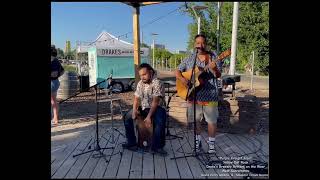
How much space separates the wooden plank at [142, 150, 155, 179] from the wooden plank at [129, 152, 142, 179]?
0.04 metres

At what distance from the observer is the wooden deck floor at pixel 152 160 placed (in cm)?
333

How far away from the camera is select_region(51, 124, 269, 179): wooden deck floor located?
3.33 meters

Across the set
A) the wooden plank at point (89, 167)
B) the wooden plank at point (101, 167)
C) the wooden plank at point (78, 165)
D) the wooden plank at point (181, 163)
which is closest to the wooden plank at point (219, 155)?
the wooden plank at point (181, 163)

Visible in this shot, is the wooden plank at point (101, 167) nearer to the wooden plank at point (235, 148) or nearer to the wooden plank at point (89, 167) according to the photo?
the wooden plank at point (89, 167)

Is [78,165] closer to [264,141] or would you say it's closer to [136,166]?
[136,166]

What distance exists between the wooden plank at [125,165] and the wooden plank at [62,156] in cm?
67

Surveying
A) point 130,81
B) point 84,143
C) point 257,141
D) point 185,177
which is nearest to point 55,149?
point 84,143

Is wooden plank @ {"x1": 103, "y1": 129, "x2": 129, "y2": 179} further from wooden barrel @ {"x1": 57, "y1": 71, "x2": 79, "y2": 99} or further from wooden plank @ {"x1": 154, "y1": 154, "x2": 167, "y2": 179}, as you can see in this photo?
wooden barrel @ {"x1": 57, "y1": 71, "x2": 79, "y2": 99}

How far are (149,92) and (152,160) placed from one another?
85 centimetres

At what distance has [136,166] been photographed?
3637 mm

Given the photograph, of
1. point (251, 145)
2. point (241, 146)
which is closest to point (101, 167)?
point (241, 146)

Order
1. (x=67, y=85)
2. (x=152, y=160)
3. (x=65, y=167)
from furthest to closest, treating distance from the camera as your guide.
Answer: (x=67, y=85), (x=152, y=160), (x=65, y=167)

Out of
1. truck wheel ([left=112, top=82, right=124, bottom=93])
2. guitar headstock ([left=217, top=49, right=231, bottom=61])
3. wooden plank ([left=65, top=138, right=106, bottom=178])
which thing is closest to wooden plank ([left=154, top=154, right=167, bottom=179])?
wooden plank ([left=65, top=138, right=106, bottom=178])
